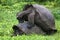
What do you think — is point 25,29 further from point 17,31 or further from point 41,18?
point 41,18

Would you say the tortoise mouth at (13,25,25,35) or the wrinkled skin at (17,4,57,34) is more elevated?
the wrinkled skin at (17,4,57,34)

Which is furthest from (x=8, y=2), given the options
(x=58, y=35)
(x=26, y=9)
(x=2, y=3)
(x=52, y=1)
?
(x=58, y=35)

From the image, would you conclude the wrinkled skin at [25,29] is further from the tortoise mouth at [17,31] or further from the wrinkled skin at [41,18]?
the wrinkled skin at [41,18]

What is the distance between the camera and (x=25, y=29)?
7.65m

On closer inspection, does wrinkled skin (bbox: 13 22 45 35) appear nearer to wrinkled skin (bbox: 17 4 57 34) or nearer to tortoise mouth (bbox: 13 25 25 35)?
tortoise mouth (bbox: 13 25 25 35)

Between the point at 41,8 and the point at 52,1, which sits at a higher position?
the point at 41,8

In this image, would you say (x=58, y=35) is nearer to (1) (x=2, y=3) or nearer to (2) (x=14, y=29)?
(2) (x=14, y=29)

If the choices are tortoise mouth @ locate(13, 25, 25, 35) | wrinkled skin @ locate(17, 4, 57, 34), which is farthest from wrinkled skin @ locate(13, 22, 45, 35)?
wrinkled skin @ locate(17, 4, 57, 34)

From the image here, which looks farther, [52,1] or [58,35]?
[52,1]

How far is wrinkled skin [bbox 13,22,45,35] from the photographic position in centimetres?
758

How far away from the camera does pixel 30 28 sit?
7.80 m

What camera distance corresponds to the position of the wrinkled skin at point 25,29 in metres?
7.58

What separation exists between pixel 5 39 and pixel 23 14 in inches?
68.8

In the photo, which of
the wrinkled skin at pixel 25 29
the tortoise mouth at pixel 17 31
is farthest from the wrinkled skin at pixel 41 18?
the tortoise mouth at pixel 17 31
